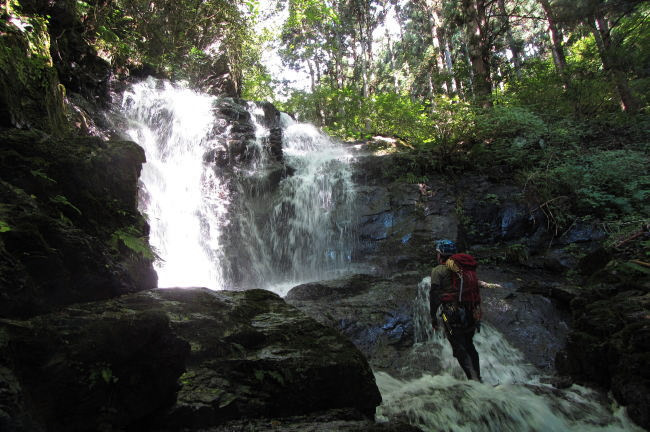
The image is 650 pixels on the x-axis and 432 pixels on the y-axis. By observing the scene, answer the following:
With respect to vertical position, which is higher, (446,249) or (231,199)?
(231,199)

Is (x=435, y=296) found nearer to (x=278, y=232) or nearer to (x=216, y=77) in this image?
(x=278, y=232)

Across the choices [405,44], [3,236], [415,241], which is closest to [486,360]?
[415,241]

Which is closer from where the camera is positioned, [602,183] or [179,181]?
[602,183]

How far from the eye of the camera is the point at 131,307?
113 inches

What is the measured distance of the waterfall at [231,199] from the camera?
1038 centimetres

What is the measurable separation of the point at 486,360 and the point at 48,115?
279 inches

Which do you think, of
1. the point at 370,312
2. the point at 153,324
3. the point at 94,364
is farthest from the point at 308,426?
the point at 370,312

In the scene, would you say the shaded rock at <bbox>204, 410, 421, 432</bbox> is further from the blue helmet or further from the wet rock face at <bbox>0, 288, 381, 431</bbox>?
the blue helmet

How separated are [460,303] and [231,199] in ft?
29.9

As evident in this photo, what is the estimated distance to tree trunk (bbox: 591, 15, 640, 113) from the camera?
1173 centimetres

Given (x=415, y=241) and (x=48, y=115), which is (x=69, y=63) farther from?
(x=415, y=241)

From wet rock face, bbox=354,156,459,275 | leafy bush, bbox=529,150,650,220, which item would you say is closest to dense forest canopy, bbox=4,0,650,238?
leafy bush, bbox=529,150,650,220

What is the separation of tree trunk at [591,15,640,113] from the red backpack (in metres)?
10.3

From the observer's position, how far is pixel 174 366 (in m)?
2.61
